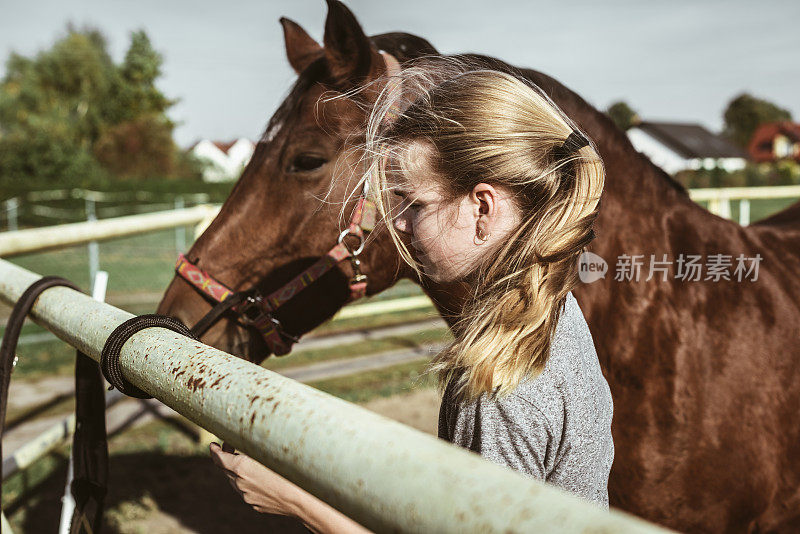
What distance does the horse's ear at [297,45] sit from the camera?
2225 mm

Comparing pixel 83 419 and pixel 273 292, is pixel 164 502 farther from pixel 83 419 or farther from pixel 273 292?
pixel 83 419

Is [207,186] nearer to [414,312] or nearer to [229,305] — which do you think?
[414,312]

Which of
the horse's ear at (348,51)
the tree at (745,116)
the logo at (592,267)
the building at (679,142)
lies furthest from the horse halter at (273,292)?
the tree at (745,116)

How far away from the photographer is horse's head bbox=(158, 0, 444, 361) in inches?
69.7

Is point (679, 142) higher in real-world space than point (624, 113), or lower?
higher

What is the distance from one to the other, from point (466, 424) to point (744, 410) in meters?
1.22

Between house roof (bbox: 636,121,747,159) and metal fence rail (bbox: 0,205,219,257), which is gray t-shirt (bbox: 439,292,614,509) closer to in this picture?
metal fence rail (bbox: 0,205,219,257)

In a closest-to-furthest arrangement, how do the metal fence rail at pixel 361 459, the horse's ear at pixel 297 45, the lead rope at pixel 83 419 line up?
the metal fence rail at pixel 361 459
the lead rope at pixel 83 419
the horse's ear at pixel 297 45

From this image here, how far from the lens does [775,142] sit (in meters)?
62.9

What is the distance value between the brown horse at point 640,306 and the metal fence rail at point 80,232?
1.70ft

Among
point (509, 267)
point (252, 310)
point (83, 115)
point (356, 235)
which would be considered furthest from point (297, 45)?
point (83, 115)

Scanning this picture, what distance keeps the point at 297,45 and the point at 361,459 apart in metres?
2.09

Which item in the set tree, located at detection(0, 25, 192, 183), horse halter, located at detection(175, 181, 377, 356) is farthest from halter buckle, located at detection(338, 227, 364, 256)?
tree, located at detection(0, 25, 192, 183)

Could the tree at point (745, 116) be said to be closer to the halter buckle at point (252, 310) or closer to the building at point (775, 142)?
the building at point (775, 142)
